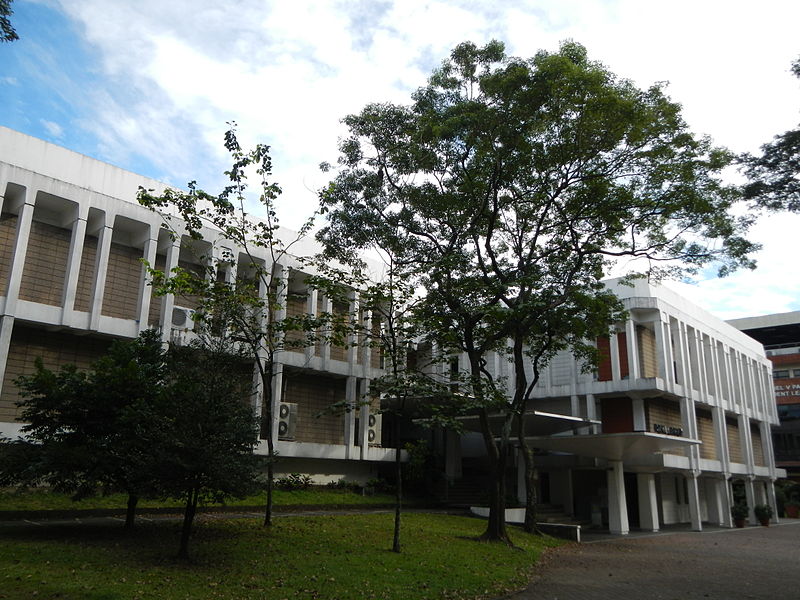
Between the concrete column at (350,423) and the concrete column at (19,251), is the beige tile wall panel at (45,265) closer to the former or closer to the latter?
the concrete column at (19,251)

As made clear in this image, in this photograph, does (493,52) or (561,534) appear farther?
(561,534)

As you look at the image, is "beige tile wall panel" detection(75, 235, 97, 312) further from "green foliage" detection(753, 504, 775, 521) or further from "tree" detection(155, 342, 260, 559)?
"green foliage" detection(753, 504, 775, 521)

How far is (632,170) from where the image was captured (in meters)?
16.5

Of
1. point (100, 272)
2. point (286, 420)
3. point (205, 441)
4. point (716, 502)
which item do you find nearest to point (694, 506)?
point (716, 502)

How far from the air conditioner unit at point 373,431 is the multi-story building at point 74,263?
3.81 meters

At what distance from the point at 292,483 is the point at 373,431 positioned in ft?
17.2

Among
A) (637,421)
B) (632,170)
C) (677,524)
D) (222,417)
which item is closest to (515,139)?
(632,170)

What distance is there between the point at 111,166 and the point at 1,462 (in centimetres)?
1203

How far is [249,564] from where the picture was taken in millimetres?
10547

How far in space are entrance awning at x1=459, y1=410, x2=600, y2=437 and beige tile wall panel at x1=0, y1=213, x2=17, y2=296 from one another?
15.7m

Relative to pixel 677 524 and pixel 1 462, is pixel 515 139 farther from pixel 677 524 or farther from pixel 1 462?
pixel 677 524

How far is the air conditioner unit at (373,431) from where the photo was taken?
26.8 metres

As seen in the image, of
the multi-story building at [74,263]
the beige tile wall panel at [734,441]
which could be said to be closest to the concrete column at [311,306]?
the multi-story building at [74,263]

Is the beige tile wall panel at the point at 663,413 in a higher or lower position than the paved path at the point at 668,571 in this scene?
higher
